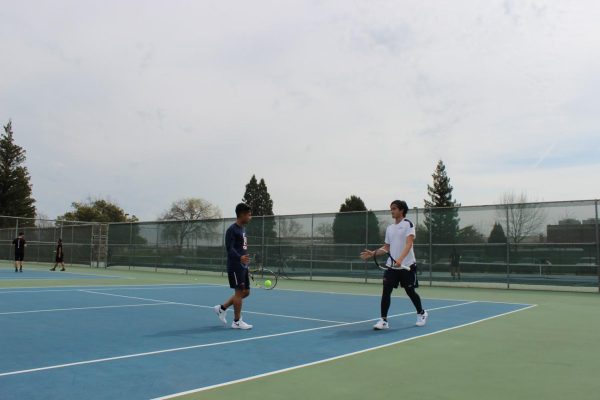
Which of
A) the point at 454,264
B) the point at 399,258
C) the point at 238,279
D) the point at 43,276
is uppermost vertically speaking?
the point at 399,258

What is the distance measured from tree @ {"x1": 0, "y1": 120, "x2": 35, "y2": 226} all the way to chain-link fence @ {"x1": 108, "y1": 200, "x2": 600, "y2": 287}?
4503cm

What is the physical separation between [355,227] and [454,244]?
12.5 feet

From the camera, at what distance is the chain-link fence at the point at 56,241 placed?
29.4 metres

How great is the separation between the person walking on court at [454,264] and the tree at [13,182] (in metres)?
55.7

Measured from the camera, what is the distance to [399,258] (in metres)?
6.86

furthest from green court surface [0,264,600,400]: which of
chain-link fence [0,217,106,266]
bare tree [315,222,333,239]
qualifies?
chain-link fence [0,217,106,266]

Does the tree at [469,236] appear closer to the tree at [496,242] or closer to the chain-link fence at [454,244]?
the chain-link fence at [454,244]

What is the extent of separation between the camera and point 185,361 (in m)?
4.70

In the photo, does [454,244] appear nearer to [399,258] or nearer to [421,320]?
[421,320]

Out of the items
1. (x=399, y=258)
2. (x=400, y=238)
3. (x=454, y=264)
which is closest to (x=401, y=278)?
(x=399, y=258)

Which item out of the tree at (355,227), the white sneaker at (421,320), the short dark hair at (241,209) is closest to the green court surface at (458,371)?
the white sneaker at (421,320)

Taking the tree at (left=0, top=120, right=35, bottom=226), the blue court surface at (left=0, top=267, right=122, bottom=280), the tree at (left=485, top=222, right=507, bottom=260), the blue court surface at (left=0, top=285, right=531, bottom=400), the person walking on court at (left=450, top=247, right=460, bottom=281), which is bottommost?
the blue court surface at (left=0, top=267, right=122, bottom=280)

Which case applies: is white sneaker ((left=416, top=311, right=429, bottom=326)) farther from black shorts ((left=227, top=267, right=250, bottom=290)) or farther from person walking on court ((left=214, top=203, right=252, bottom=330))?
black shorts ((left=227, top=267, right=250, bottom=290))

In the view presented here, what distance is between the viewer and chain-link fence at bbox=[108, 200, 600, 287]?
48.2ft
